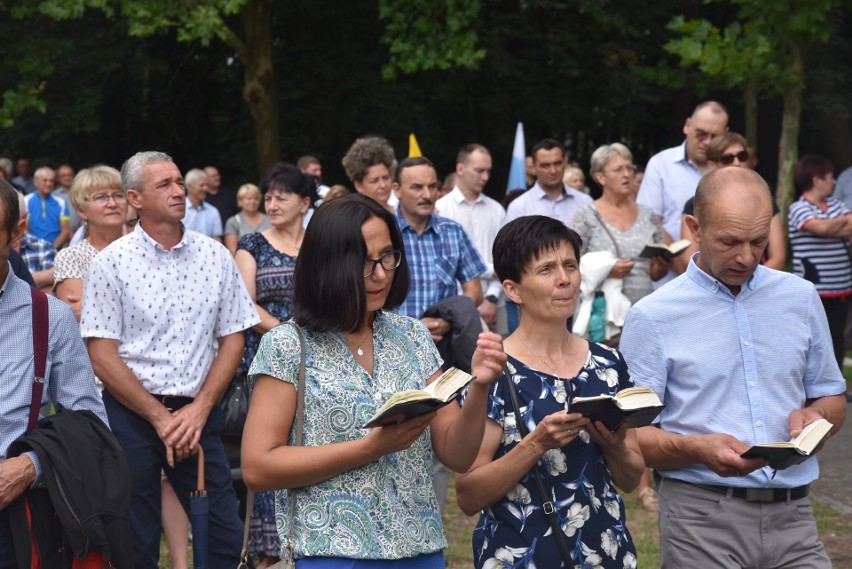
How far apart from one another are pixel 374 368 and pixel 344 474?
34cm

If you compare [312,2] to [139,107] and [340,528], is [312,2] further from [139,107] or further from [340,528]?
[340,528]

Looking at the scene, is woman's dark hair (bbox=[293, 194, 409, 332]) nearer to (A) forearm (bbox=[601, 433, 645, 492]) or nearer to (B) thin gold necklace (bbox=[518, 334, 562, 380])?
(B) thin gold necklace (bbox=[518, 334, 562, 380])

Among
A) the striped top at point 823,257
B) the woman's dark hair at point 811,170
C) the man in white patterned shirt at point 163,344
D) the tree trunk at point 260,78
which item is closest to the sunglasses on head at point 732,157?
the man in white patterned shirt at point 163,344

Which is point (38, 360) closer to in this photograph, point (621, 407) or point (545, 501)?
point (545, 501)

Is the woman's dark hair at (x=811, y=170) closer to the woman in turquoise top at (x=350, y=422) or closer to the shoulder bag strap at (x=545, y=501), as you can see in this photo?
the shoulder bag strap at (x=545, y=501)

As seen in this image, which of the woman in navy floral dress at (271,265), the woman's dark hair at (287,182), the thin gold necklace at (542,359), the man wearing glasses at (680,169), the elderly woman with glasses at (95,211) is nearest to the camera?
the thin gold necklace at (542,359)

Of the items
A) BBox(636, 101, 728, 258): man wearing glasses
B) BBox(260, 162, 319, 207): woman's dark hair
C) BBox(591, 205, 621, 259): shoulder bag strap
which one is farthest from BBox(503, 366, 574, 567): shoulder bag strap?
BBox(591, 205, 621, 259): shoulder bag strap

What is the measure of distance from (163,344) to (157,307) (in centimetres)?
17

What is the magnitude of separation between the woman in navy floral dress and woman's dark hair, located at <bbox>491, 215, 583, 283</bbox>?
2.79 m

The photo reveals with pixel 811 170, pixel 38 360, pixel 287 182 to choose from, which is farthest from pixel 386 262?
pixel 811 170

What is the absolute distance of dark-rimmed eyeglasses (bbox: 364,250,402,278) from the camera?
3.58 metres

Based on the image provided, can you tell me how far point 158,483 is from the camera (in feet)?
18.5

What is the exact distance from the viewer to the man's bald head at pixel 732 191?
3.94m

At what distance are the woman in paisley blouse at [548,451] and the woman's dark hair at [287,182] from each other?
11.4 feet
